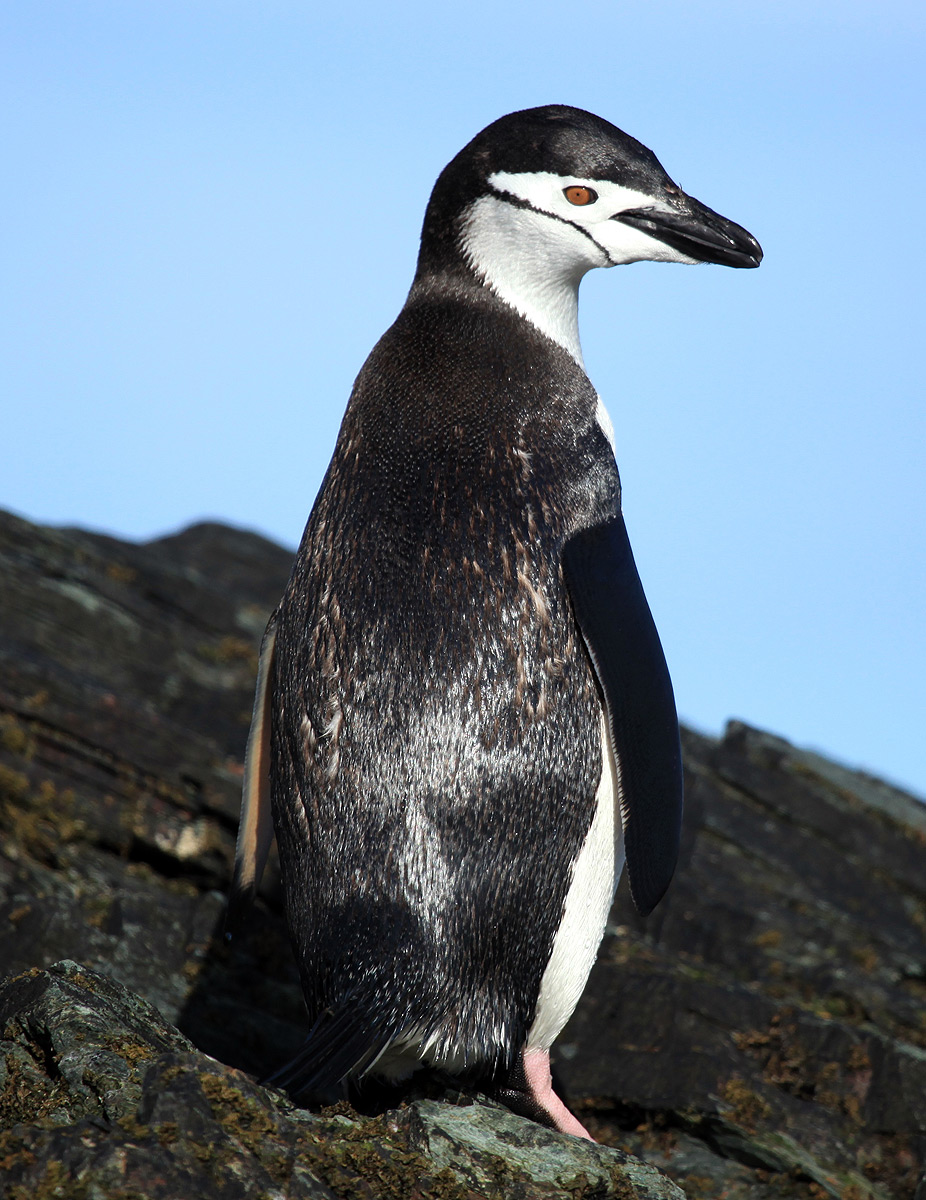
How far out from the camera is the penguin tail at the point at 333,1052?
2.84 m

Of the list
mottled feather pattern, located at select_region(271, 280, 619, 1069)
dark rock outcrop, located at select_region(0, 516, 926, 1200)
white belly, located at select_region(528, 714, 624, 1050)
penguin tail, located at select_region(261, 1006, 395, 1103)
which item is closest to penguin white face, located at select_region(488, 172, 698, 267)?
mottled feather pattern, located at select_region(271, 280, 619, 1069)

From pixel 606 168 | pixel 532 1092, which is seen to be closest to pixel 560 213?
pixel 606 168

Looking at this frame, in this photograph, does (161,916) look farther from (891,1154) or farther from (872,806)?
(872,806)

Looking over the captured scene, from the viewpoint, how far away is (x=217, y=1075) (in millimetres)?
2365

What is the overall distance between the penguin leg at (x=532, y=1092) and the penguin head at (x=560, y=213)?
7.98 ft

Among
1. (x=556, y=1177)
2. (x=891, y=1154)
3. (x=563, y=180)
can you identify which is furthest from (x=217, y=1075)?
(x=891, y=1154)

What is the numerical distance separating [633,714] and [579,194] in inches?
71.0

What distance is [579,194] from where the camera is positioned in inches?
150

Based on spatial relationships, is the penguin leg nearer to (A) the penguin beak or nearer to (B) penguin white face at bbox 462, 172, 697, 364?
(B) penguin white face at bbox 462, 172, 697, 364

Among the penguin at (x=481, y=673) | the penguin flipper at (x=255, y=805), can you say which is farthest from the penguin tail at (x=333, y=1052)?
the penguin flipper at (x=255, y=805)

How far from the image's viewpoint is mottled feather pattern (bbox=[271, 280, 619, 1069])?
321 cm

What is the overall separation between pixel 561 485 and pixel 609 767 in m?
0.92

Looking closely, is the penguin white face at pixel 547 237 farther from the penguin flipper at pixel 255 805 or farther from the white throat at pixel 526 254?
the penguin flipper at pixel 255 805

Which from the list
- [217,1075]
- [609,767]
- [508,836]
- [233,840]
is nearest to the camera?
[217,1075]
